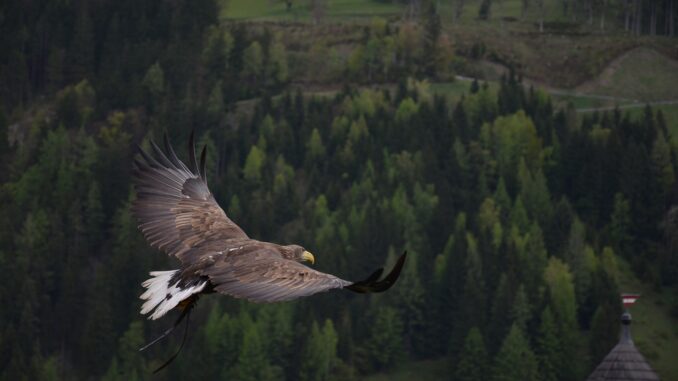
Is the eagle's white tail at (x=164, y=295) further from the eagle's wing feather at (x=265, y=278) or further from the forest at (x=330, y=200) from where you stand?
the forest at (x=330, y=200)

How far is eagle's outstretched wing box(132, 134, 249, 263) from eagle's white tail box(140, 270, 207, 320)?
1.30 metres

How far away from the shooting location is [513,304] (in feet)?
413

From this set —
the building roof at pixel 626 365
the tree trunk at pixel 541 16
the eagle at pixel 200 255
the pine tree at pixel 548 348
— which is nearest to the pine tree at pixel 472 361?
the pine tree at pixel 548 348

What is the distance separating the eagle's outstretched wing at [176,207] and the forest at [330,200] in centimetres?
8016

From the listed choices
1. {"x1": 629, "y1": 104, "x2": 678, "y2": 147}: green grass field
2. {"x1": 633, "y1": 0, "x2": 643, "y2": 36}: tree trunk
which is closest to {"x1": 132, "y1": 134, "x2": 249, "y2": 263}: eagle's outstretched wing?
{"x1": 629, "y1": 104, "x2": 678, "y2": 147}: green grass field

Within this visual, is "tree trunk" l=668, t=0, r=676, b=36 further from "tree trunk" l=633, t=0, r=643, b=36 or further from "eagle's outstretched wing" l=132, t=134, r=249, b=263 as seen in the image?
"eagle's outstretched wing" l=132, t=134, r=249, b=263

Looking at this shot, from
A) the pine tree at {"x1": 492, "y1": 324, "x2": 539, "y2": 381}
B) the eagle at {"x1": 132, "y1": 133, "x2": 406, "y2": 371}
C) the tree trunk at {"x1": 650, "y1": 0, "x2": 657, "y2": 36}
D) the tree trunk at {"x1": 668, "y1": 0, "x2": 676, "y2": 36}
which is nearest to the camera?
the eagle at {"x1": 132, "y1": 133, "x2": 406, "y2": 371}

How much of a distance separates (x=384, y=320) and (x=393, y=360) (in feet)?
16.5

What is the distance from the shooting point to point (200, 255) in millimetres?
32750

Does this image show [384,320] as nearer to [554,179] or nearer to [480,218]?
[480,218]

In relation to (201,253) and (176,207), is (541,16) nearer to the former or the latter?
(176,207)

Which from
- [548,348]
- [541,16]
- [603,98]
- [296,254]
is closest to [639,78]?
[603,98]

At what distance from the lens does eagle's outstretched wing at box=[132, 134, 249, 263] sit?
34.4 meters

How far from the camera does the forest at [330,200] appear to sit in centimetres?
12206
